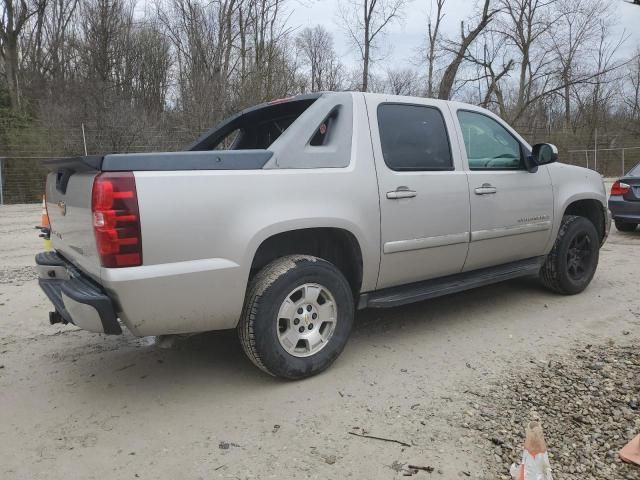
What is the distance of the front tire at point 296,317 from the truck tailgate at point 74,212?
3.02 ft

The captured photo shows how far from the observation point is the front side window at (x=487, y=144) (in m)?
4.35

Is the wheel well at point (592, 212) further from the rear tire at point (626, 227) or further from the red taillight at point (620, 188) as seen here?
the rear tire at point (626, 227)

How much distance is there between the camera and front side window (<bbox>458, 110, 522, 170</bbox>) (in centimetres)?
435

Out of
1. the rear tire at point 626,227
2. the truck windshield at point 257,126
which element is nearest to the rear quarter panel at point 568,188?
the truck windshield at point 257,126

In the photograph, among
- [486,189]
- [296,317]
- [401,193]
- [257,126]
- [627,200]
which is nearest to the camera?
[296,317]

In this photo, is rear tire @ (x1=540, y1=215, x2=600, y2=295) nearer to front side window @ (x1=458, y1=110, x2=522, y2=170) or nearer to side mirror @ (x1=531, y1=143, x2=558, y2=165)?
side mirror @ (x1=531, y1=143, x2=558, y2=165)

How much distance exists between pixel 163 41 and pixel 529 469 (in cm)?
3046

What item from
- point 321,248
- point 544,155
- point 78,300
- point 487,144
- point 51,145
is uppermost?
point 51,145

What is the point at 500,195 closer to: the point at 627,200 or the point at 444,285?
the point at 444,285

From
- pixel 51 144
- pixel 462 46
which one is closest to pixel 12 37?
pixel 51 144

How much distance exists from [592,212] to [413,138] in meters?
2.70

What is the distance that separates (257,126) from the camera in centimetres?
452

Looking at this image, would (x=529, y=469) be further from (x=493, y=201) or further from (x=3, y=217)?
(x=3, y=217)

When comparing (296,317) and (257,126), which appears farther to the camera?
(257,126)
